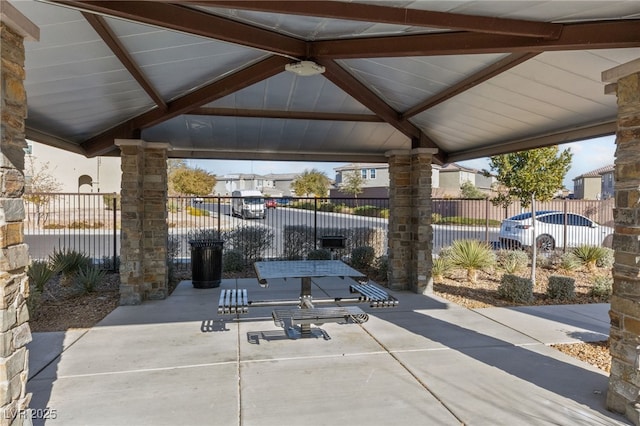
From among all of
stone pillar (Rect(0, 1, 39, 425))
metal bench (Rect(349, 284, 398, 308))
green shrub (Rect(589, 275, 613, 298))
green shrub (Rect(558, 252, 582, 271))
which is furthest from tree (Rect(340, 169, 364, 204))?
stone pillar (Rect(0, 1, 39, 425))

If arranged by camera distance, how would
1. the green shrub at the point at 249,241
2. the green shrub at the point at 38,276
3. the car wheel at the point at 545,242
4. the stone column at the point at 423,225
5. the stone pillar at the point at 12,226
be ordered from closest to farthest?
the stone pillar at the point at 12,226 → the green shrub at the point at 38,276 → the stone column at the point at 423,225 → the green shrub at the point at 249,241 → the car wheel at the point at 545,242

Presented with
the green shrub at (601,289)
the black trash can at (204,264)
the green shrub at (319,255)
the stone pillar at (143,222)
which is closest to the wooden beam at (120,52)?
the stone pillar at (143,222)

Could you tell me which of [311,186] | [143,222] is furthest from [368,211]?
[143,222]

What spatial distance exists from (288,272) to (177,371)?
2016mm

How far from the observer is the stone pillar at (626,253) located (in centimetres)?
350

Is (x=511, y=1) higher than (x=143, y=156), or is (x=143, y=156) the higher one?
(x=511, y=1)

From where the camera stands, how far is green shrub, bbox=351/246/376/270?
37.3 feet

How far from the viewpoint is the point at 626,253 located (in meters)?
3.60

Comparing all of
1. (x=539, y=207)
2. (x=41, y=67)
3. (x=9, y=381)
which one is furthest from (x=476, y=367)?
(x=539, y=207)

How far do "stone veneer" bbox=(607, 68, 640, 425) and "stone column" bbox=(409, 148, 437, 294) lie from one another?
456 cm

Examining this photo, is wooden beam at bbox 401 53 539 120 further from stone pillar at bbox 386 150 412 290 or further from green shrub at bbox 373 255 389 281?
green shrub at bbox 373 255 389 281

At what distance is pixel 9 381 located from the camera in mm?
2527

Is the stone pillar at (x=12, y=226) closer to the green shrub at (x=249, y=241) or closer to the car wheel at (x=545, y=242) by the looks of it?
the green shrub at (x=249, y=241)

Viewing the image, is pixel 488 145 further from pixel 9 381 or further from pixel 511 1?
pixel 9 381
